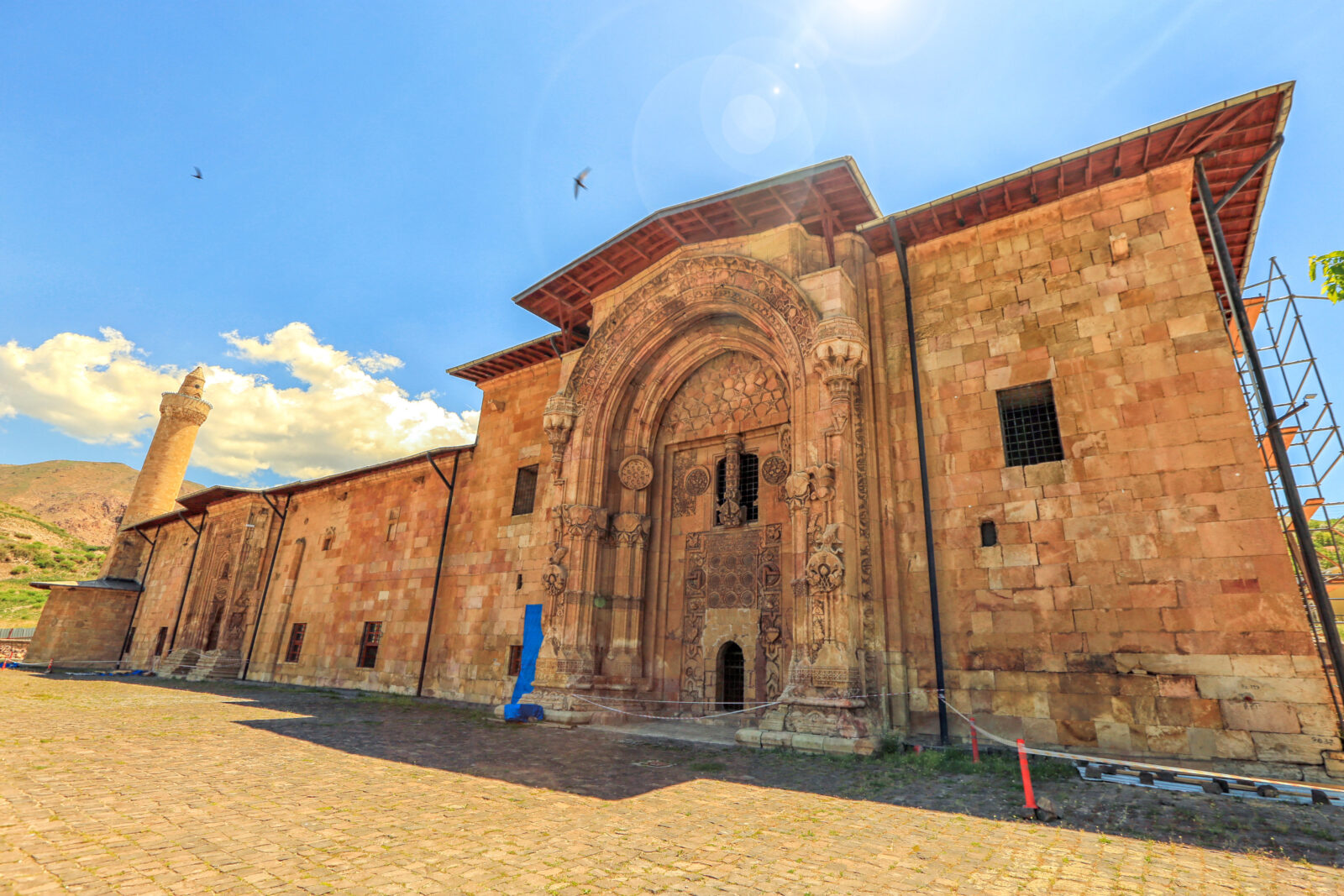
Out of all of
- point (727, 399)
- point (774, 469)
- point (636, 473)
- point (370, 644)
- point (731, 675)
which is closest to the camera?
point (731, 675)

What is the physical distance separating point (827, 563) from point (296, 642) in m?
21.9

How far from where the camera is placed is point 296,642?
22906mm

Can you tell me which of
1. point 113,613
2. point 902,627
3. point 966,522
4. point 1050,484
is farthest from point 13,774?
point 113,613

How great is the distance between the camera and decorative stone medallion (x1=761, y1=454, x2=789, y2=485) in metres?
13.0

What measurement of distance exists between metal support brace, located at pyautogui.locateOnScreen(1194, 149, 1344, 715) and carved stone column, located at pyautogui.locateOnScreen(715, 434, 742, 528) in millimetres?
8501

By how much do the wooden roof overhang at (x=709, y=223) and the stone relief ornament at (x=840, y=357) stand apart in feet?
8.72

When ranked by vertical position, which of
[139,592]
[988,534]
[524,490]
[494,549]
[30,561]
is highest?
[30,561]

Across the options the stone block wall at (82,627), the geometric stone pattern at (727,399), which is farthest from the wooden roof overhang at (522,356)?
the stone block wall at (82,627)

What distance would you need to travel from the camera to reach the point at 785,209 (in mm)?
12344

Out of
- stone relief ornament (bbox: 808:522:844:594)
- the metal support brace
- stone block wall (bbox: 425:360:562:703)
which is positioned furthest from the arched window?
the metal support brace

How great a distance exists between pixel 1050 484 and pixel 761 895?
826 centimetres

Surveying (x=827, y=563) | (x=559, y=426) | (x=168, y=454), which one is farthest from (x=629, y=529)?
(x=168, y=454)

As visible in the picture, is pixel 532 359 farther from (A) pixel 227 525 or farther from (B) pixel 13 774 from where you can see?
(A) pixel 227 525

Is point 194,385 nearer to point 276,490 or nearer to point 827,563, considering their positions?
point 276,490
